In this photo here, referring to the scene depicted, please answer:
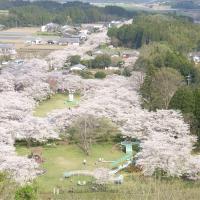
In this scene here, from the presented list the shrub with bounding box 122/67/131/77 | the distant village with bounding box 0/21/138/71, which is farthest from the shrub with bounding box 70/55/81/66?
the shrub with bounding box 122/67/131/77

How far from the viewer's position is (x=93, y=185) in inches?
552

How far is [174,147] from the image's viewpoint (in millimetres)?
15086

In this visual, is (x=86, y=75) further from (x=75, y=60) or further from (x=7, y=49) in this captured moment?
(x=7, y=49)

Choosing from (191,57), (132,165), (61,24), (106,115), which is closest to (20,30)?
(61,24)

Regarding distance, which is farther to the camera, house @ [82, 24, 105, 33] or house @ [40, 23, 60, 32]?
house @ [40, 23, 60, 32]

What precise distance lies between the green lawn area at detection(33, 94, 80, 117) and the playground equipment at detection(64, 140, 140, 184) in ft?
18.8

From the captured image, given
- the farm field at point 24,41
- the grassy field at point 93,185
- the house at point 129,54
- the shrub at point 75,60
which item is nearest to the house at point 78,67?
the shrub at point 75,60

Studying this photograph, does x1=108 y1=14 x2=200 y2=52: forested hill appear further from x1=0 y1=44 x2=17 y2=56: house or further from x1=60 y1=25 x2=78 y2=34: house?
x1=60 y1=25 x2=78 y2=34: house

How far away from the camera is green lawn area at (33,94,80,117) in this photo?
2248 cm

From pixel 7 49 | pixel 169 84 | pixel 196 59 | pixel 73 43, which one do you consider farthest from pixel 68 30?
pixel 169 84

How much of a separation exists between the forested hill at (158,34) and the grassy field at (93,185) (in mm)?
20662

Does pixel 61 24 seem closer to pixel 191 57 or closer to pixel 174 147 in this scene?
pixel 191 57

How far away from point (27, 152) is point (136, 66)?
46.5 ft

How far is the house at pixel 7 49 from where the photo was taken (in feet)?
128
